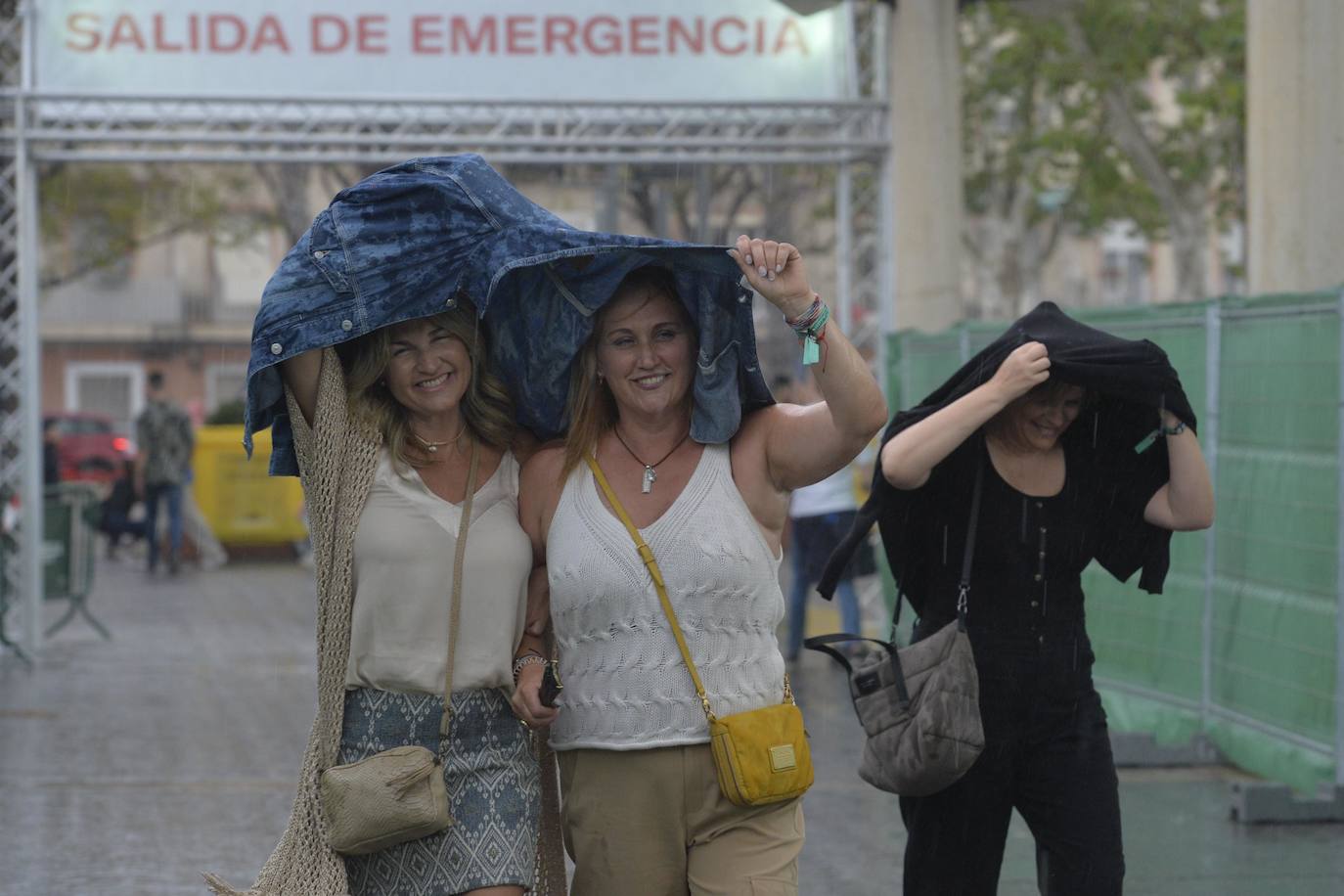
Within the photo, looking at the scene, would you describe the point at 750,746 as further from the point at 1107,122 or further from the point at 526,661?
the point at 1107,122

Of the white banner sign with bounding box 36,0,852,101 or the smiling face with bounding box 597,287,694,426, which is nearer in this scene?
the smiling face with bounding box 597,287,694,426

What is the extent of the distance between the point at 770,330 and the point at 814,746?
2051 cm

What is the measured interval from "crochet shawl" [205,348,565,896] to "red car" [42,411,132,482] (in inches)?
1239

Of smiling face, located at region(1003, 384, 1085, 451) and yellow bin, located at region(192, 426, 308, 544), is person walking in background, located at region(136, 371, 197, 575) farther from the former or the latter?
smiling face, located at region(1003, 384, 1085, 451)

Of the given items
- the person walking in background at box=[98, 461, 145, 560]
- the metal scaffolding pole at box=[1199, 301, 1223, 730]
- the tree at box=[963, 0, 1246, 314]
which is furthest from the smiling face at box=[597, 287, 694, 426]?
the person walking in background at box=[98, 461, 145, 560]

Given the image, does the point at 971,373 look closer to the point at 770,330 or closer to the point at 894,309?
the point at 894,309

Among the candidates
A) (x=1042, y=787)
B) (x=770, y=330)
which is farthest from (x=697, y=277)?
(x=770, y=330)

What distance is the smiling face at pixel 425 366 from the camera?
12.7ft

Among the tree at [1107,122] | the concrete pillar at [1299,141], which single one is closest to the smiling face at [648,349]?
the concrete pillar at [1299,141]

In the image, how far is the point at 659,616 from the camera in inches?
146

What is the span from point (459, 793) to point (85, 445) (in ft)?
115

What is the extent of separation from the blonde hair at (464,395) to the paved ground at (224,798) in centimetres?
287

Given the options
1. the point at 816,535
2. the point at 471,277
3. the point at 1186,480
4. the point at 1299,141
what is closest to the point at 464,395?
the point at 471,277

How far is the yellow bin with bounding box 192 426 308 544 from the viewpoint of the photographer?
22344 millimetres
